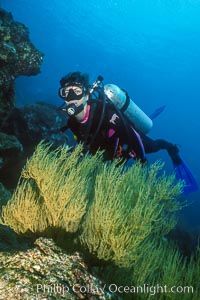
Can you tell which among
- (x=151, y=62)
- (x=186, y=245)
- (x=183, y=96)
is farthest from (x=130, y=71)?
(x=186, y=245)

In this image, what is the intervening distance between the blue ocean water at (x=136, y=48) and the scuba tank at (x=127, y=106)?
3193 centimetres

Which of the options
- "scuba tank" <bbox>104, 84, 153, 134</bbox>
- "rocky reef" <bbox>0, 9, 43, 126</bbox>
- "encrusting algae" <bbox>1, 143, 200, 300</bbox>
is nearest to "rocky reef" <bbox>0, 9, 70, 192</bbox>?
"rocky reef" <bbox>0, 9, 43, 126</bbox>

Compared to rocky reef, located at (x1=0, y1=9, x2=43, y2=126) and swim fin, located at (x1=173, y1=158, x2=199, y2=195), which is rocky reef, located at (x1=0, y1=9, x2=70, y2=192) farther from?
swim fin, located at (x1=173, y1=158, x2=199, y2=195)

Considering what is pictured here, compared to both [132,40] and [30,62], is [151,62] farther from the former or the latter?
[30,62]

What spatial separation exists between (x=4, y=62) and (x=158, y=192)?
4.19m

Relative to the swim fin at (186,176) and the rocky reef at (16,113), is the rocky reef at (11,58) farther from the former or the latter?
the swim fin at (186,176)

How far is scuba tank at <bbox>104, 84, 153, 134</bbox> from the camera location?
7.36 m

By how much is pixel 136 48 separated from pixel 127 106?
77923 mm

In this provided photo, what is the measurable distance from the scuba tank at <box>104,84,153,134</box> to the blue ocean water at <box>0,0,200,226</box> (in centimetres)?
3193

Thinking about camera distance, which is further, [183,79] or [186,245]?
[183,79]

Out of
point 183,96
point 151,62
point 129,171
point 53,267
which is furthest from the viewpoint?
point 183,96

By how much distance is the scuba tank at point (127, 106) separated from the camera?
736 centimetres

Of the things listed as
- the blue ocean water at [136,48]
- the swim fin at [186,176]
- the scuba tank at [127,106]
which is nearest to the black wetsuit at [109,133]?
the scuba tank at [127,106]

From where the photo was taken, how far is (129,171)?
4055mm
